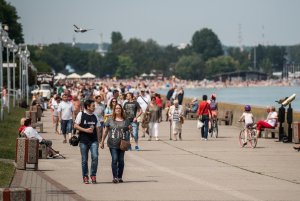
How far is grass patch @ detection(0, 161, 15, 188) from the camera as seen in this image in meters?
20.2

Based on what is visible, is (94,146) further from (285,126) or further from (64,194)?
(285,126)

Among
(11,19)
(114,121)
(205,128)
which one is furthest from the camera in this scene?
(11,19)

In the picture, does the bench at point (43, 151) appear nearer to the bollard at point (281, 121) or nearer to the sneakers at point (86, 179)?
the sneakers at point (86, 179)

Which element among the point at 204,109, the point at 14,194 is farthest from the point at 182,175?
the point at 204,109

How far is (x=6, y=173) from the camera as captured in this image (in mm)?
22328

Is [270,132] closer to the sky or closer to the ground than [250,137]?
closer to the ground

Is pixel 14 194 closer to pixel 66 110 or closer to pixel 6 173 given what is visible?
pixel 6 173


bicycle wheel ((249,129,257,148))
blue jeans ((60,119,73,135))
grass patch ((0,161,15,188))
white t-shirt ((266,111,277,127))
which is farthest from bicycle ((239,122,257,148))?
grass patch ((0,161,15,188))

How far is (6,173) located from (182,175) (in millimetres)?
3751

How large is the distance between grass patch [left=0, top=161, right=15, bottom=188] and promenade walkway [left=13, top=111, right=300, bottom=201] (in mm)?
176

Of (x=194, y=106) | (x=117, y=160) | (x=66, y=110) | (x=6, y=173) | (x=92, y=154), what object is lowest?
(x=6, y=173)

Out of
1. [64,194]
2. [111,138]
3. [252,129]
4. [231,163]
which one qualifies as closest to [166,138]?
[252,129]

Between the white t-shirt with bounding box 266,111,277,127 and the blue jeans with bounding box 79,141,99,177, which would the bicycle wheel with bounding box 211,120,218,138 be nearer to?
the white t-shirt with bounding box 266,111,277,127

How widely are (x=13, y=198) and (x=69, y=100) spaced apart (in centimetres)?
2194
